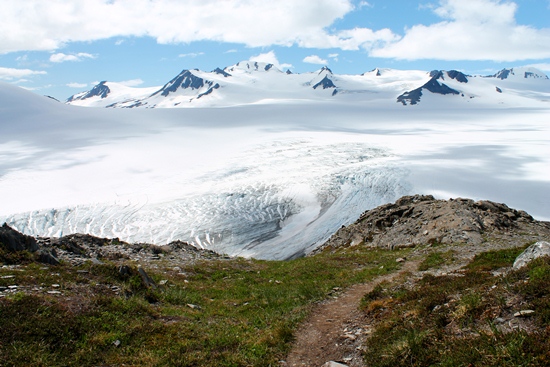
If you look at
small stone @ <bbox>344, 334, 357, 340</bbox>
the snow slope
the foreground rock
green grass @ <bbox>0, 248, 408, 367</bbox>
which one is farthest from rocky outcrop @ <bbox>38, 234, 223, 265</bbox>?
the snow slope

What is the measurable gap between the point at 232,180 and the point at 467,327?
63402 mm

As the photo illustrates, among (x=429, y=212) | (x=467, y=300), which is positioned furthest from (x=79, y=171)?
(x=467, y=300)

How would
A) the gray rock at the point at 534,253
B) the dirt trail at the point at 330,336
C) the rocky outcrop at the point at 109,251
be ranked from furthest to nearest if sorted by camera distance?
the rocky outcrop at the point at 109,251 < the gray rock at the point at 534,253 < the dirt trail at the point at 330,336

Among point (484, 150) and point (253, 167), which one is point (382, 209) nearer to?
point (253, 167)

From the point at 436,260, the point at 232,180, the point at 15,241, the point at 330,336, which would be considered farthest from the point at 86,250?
the point at 232,180

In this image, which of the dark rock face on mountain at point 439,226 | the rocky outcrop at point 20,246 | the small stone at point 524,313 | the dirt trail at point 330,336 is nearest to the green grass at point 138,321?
the dirt trail at point 330,336

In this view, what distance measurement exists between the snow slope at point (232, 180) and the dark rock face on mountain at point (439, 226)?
12508 mm

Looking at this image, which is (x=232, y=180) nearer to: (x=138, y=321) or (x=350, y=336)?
(x=138, y=321)

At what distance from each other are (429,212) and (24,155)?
335 ft

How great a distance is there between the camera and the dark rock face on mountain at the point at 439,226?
2408 cm

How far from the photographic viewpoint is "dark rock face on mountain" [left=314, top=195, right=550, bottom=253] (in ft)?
79.0

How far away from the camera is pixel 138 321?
9.15 meters

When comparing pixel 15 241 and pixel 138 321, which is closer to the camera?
pixel 138 321

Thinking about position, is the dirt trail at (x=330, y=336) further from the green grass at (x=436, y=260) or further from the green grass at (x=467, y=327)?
the green grass at (x=436, y=260)
